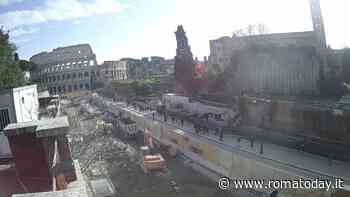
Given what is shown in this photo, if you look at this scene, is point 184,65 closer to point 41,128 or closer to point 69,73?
point 41,128

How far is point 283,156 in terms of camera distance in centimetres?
1576

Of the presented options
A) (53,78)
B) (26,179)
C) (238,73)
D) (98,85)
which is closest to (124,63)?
(98,85)

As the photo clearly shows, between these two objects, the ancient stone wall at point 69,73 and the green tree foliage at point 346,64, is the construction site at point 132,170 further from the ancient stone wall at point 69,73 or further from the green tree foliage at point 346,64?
the ancient stone wall at point 69,73

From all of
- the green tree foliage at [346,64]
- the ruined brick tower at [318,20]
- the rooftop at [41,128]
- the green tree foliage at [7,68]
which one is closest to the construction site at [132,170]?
the green tree foliage at [7,68]

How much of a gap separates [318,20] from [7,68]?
78.7ft

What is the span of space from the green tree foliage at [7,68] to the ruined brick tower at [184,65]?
62.0 ft

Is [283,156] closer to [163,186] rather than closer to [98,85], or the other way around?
[163,186]

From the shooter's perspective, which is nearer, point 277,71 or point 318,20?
point 318,20

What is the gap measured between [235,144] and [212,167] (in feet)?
7.37

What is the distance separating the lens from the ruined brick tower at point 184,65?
38281mm

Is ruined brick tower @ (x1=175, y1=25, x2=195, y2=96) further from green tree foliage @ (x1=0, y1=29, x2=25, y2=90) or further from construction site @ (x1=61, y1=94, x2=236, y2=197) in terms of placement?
green tree foliage @ (x1=0, y1=29, x2=25, y2=90)

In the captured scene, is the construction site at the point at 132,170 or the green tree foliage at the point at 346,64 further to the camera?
the green tree foliage at the point at 346,64

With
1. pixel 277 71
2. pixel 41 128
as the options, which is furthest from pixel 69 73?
pixel 41 128

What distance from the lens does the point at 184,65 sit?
38.5 meters
